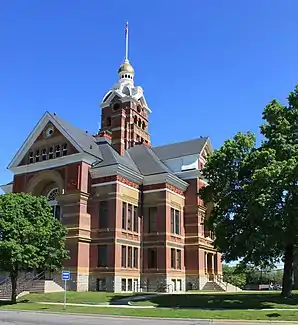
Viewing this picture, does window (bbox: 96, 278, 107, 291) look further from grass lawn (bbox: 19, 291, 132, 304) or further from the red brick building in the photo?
grass lawn (bbox: 19, 291, 132, 304)

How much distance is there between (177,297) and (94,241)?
13646 millimetres

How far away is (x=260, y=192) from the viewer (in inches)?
1128

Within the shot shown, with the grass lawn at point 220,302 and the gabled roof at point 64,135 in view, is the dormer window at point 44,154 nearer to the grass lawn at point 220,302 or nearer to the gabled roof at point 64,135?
the gabled roof at point 64,135

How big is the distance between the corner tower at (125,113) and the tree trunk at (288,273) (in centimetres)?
2629

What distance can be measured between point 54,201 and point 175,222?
13.3 metres

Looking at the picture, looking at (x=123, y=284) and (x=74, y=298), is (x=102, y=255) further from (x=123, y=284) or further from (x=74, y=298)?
(x=74, y=298)

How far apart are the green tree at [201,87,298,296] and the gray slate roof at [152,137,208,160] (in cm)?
1881

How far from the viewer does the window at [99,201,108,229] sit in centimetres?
4362

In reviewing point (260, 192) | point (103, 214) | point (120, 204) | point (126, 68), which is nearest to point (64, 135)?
point (103, 214)

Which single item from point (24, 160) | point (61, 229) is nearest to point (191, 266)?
point (61, 229)

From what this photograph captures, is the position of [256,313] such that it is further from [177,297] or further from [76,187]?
[76,187]

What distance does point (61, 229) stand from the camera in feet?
114

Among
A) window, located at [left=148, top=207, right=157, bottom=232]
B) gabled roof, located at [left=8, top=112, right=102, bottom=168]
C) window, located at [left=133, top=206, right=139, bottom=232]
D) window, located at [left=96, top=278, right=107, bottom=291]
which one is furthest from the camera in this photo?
window, located at [left=148, top=207, right=157, bottom=232]

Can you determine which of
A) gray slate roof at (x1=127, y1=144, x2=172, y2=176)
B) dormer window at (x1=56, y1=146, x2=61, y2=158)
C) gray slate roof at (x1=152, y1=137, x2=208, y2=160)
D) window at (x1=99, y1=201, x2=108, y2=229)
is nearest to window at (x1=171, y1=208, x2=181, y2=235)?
gray slate roof at (x1=127, y1=144, x2=172, y2=176)
